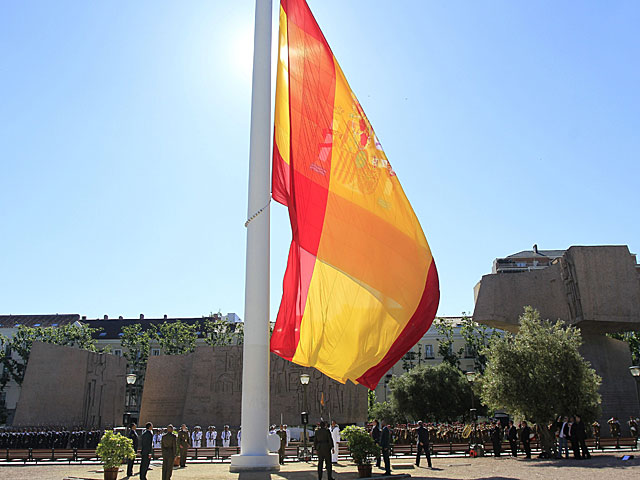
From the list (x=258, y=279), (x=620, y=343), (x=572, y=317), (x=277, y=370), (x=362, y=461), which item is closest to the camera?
(x=362, y=461)

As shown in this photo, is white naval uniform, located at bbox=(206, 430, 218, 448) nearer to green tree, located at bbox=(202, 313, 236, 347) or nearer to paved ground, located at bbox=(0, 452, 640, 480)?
paved ground, located at bbox=(0, 452, 640, 480)

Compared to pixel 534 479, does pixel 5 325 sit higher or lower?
higher

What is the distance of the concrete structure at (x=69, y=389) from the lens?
1404 inches

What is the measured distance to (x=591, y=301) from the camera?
37.4 meters

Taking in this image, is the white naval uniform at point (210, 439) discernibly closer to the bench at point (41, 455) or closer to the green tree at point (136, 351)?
the bench at point (41, 455)

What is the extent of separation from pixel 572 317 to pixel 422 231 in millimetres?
25874

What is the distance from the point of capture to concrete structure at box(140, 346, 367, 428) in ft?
147

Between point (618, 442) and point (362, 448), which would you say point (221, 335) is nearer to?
point (618, 442)

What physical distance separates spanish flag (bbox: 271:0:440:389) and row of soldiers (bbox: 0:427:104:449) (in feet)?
78.1

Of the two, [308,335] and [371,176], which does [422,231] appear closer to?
[371,176]

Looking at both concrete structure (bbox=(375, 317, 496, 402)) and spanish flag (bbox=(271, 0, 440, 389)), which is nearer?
spanish flag (bbox=(271, 0, 440, 389))

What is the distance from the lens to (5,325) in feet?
314

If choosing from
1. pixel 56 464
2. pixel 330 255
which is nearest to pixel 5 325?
pixel 56 464

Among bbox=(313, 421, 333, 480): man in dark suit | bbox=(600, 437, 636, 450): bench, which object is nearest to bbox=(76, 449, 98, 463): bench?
bbox=(313, 421, 333, 480): man in dark suit
